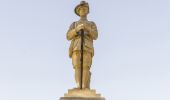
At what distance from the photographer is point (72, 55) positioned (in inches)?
418

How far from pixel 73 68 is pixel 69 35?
841 mm

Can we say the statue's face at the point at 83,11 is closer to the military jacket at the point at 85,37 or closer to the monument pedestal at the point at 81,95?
the military jacket at the point at 85,37

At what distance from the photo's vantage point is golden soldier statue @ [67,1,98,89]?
1031 centimetres

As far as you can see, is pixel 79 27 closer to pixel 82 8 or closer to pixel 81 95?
pixel 82 8

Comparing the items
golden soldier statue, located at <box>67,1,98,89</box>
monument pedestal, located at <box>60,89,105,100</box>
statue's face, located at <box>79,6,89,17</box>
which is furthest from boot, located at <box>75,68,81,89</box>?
statue's face, located at <box>79,6,89,17</box>

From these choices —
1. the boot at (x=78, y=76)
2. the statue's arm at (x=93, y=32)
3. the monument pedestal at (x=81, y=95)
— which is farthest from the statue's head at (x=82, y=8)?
the monument pedestal at (x=81, y=95)

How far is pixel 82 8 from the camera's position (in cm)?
1091

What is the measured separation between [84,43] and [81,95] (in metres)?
1.33

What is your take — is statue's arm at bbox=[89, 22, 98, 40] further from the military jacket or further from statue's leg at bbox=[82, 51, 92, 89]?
statue's leg at bbox=[82, 51, 92, 89]

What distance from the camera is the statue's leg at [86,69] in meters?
10.2

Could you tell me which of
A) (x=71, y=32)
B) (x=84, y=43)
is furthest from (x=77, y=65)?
(x=71, y=32)

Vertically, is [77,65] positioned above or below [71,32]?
below

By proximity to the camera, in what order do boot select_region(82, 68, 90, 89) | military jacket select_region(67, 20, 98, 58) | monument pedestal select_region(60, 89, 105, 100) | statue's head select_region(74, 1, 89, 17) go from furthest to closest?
statue's head select_region(74, 1, 89, 17) → military jacket select_region(67, 20, 98, 58) → boot select_region(82, 68, 90, 89) → monument pedestal select_region(60, 89, 105, 100)

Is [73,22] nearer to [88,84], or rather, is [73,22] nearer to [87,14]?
[87,14]
